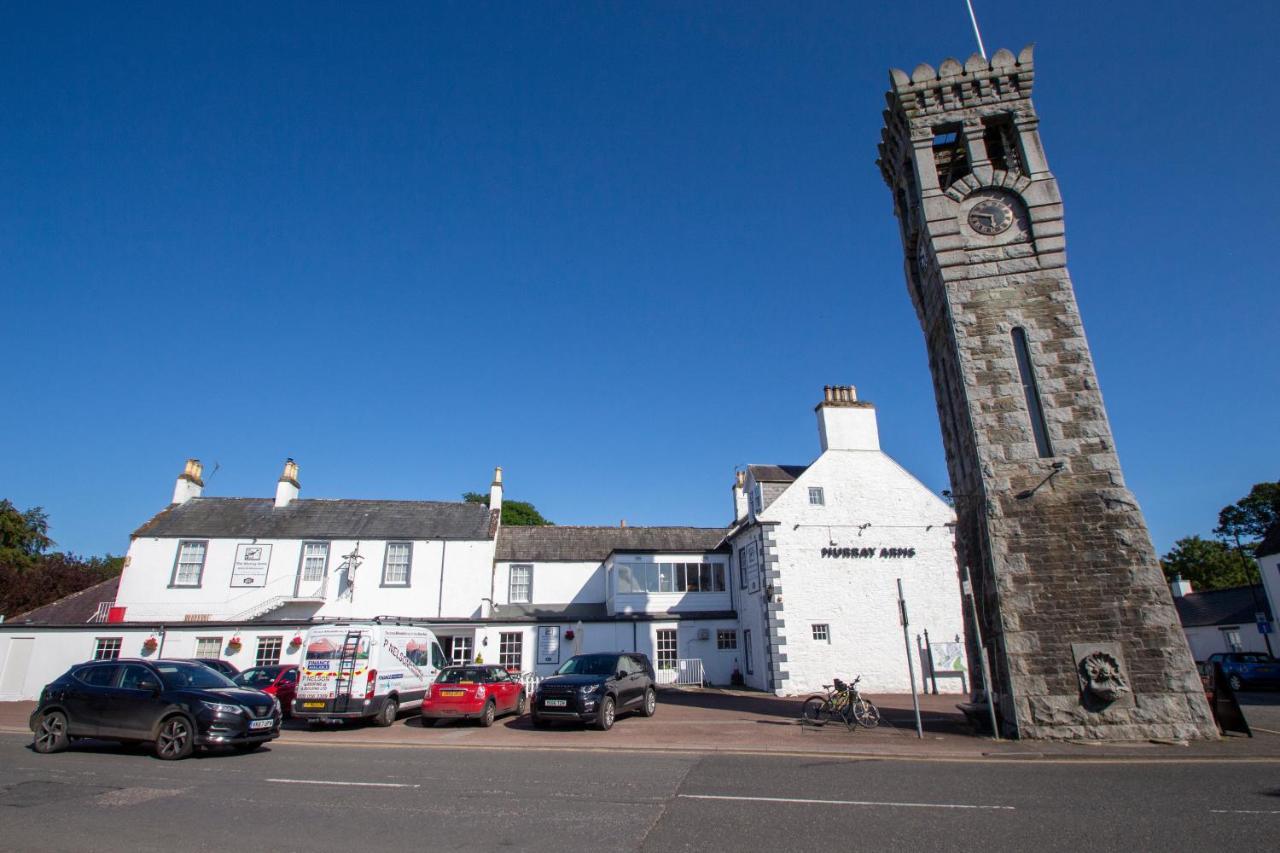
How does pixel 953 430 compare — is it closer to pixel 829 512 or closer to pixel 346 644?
pixel 829 512

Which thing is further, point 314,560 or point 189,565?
point 314,560

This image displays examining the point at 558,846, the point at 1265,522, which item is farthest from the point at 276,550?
the point at 1265,522

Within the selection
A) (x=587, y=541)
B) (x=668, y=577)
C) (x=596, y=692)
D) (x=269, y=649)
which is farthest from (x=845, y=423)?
(x=269, y=649)

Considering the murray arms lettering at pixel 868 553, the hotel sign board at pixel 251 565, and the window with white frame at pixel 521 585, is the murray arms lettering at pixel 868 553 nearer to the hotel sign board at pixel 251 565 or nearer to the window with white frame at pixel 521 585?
the window with white frame at pixel 521 585

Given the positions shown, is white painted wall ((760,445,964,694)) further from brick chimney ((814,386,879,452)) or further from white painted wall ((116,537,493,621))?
white painted wall ((116,537,493,621))

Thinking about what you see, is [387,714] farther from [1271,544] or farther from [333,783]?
[1271,544]

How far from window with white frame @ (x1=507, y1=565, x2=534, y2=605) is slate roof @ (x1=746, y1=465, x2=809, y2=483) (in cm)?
1186

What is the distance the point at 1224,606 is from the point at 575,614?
38508 millimetres

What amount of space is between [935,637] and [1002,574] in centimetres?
1358

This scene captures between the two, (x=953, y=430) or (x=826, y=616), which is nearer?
(x=953, y=430)

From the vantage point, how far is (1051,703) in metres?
11.3

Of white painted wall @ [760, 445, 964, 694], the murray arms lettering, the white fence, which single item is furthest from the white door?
the murray arms lettering

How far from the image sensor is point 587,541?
1277 inches

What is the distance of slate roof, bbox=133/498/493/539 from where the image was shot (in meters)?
29.3
